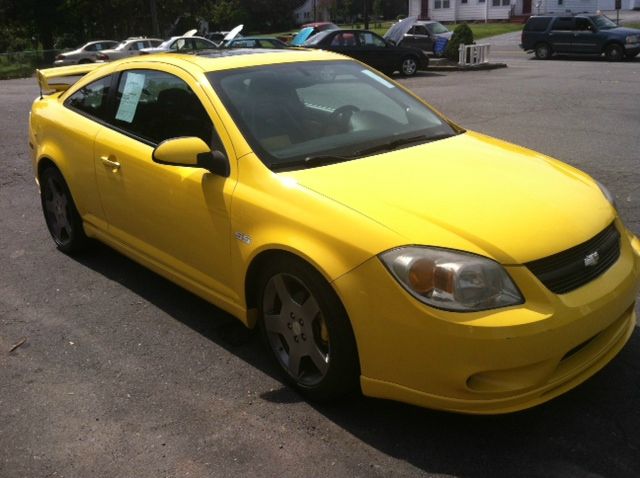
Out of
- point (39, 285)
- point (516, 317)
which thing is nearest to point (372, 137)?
point (516, 317)

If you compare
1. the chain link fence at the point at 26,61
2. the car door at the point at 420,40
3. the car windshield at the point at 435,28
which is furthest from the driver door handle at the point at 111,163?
the chain link fence at the point at 26,61

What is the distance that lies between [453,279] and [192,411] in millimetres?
1414

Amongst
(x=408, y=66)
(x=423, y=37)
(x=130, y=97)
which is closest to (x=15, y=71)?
(x=423, y=37)

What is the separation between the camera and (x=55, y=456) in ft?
9.14

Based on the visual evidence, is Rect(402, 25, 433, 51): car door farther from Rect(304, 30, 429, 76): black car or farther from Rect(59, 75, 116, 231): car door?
Rect(59, 75, 116, 231): car door

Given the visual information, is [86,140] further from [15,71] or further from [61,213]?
[15,71]

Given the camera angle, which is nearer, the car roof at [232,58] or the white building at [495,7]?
the car roof at [232,58]

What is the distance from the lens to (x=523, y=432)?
2793 mm

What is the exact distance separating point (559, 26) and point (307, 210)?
85.8 feet

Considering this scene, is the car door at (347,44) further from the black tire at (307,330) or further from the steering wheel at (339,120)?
the black tire at (307,330)

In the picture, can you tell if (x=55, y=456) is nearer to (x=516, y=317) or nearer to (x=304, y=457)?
(x=304, y=457)

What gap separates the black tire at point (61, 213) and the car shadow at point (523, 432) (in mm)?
2243

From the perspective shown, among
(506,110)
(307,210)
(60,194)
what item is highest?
(307,210)

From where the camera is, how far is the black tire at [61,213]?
15.9 feet
